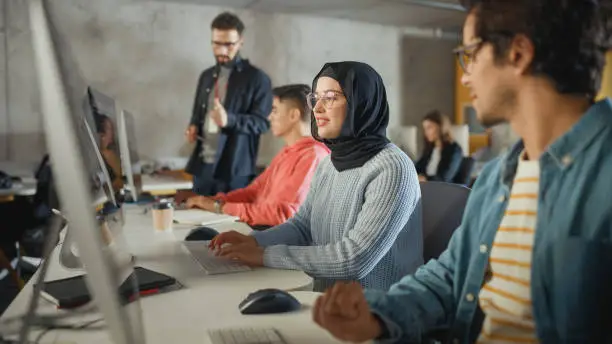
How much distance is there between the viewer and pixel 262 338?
2.56 feet

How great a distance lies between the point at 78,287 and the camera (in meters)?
0.97

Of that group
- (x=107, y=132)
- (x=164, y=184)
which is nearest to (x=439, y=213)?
(x=107, y=132)

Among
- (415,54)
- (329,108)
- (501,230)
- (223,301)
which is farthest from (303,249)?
(415,54)

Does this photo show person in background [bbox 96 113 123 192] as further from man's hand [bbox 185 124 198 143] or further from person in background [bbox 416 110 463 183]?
person in background [bbox 416 110 463 183]

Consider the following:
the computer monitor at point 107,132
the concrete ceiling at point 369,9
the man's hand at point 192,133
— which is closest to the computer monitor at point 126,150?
the computer monitor at point 107,132

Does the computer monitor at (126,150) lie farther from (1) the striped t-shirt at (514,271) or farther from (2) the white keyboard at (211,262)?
(1) the striped t-shirt at (514,271)

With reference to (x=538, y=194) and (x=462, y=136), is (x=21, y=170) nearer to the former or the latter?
(x=462, y=136)

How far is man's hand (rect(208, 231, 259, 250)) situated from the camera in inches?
49.5

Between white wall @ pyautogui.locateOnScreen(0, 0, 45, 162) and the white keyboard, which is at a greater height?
white wall @ pyautogui.locateOnScreen(0, 0, 45, 162)

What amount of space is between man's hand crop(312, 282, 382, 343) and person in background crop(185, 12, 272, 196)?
72.6 inches

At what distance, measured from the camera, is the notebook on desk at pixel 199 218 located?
69.1 inches

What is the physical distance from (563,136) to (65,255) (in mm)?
1035

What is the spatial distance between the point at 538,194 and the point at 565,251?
98 millimetres

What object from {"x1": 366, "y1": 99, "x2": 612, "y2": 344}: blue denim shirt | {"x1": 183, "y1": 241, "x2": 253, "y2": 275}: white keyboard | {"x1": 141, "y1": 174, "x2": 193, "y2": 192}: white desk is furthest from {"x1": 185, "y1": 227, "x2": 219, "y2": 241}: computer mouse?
{"x1": 141, "y1": 174, "x2": 193, "y2": 192}: white desk
